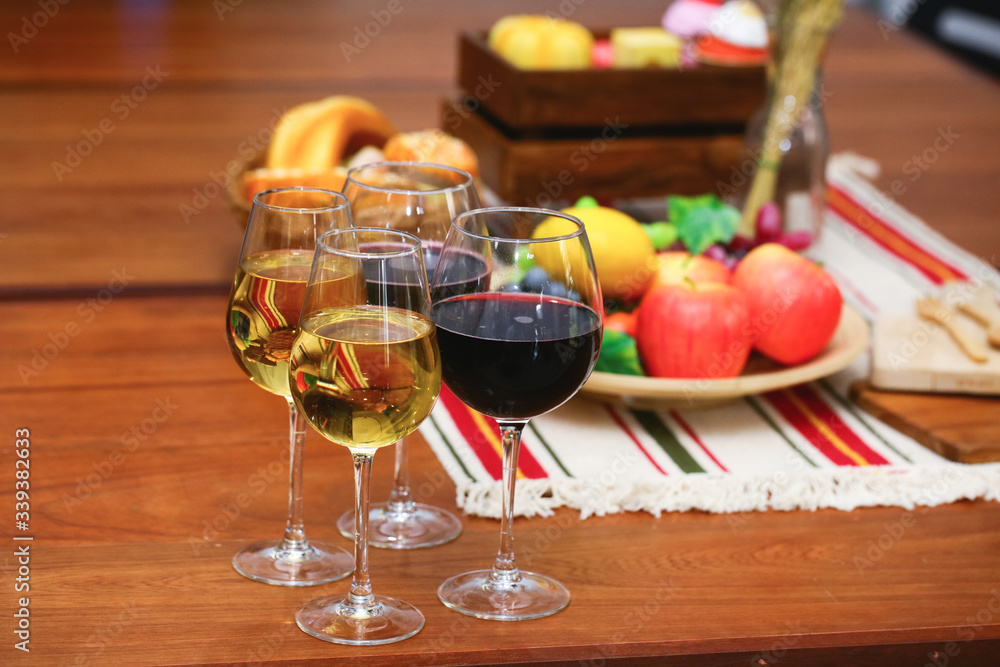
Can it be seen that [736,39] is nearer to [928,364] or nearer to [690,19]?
[690,19]

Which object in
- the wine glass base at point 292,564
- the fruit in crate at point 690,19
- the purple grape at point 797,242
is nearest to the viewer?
the wine glass base at point 292,564

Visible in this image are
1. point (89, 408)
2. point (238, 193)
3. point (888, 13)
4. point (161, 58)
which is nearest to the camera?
point (89, 408)

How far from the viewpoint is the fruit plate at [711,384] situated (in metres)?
0.98

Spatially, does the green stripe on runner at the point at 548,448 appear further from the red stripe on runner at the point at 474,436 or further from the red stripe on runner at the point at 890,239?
the red stripe on runner at the point at 890,239

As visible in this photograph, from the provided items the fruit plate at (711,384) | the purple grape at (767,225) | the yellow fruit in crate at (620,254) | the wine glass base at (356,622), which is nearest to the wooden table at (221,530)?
the wine glass base at (356,622)

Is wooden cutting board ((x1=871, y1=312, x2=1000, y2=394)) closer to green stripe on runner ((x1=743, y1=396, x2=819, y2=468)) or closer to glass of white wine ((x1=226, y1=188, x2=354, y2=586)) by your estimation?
green stripe on runner ((x1=743, y1=396, x2=819, y2=468))

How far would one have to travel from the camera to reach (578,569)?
81cm

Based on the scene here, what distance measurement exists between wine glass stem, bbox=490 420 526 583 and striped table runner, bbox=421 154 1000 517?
0.36 feet

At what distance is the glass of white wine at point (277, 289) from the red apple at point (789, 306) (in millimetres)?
A: 440

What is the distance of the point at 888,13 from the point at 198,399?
4.26 m

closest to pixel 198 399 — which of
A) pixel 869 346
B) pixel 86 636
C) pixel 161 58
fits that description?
pixel 86 636

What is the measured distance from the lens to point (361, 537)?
2.31ft

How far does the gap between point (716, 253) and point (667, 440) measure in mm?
239

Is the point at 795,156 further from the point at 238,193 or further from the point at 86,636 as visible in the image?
the point at 86,636
